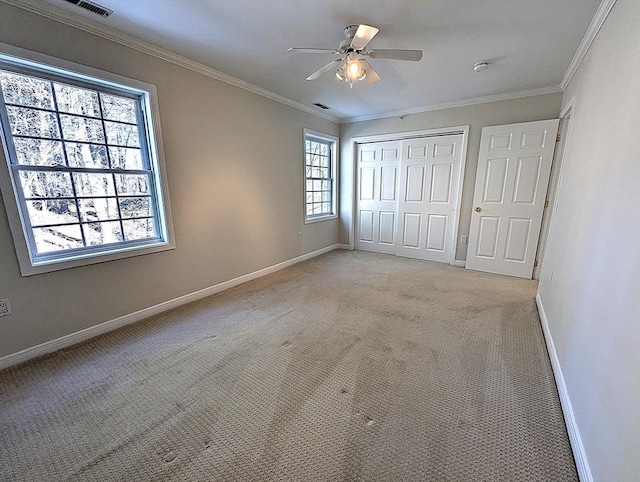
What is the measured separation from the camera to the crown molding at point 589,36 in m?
1.77

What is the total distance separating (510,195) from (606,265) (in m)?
2.86

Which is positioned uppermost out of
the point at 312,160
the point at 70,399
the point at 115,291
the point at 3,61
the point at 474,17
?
the point at 474,17

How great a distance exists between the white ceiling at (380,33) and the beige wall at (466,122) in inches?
12.1

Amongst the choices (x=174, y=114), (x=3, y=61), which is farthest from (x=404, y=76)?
(x=3, y=61)

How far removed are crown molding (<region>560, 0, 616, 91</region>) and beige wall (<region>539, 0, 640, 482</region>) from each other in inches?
2.8

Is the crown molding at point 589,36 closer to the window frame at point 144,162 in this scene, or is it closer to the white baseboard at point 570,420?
the white baseboard at point 570,420

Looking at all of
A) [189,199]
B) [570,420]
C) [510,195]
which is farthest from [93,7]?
[510,195]

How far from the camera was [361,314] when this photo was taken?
2.72m

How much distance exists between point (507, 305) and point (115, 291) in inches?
158

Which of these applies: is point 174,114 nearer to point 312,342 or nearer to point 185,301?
point 185,301

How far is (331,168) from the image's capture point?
5.23 meters

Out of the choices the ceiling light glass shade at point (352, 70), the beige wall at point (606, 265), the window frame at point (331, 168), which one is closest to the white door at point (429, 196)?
the window frame at point (331, 168)

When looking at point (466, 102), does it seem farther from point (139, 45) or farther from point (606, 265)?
point (139, 45)

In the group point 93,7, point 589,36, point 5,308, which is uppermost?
point 93,7
